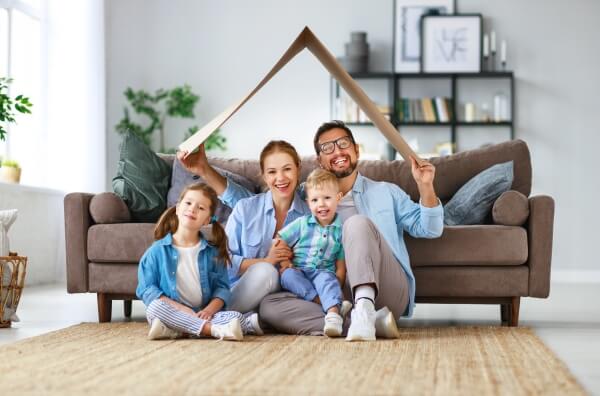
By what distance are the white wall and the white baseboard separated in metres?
0.10

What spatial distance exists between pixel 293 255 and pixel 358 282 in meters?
0.37

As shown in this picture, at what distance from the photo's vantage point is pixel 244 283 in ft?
10.2

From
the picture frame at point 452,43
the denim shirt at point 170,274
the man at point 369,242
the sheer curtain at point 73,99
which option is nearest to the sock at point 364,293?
the man at point 369,242

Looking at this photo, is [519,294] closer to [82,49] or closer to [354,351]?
[354,351]

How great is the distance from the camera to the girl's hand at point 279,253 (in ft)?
10.3

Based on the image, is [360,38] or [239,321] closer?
[239,321]

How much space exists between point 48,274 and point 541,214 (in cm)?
413

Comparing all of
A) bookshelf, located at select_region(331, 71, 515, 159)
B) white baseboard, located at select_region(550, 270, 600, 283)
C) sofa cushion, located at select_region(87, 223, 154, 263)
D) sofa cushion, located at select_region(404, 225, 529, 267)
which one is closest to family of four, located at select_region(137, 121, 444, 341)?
sofa cushion, located at select_region(404, 225, 529, 267)

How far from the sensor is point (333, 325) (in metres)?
2.88

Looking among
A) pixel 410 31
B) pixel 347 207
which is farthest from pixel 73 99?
pixel 347 207

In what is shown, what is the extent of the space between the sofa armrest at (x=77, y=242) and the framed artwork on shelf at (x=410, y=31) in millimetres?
4356

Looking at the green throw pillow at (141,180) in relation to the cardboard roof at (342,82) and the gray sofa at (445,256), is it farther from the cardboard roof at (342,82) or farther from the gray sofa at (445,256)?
the cardboard roof at (342,82)

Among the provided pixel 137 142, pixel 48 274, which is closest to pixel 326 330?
pixel 137 142

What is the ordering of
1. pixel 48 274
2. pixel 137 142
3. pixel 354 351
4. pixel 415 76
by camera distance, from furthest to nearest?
pixel 415 76
pixel 48 274
pixel 137 142
pixel 354 351
